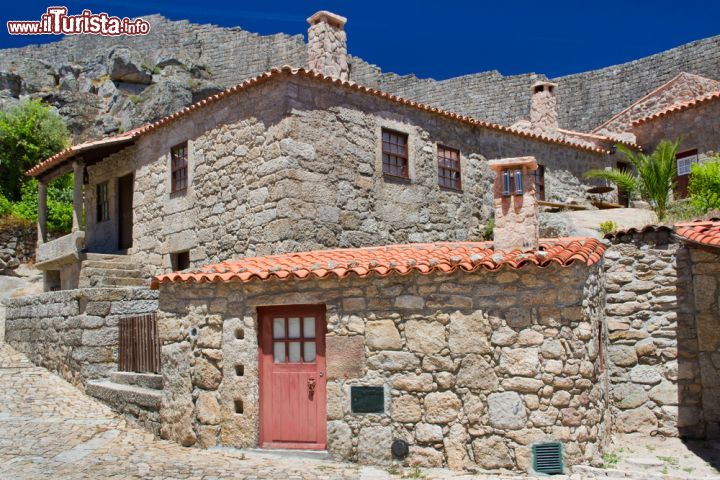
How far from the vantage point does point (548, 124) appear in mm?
19781

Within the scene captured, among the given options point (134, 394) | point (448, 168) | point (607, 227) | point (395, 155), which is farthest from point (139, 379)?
point (607, 227)

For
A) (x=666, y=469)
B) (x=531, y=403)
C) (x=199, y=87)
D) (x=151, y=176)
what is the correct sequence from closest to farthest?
(x=531, y=403), (x=666, y=469), (x=151, y=176), (x=199, y=87)

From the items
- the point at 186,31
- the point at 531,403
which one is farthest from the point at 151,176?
the point at 186,31

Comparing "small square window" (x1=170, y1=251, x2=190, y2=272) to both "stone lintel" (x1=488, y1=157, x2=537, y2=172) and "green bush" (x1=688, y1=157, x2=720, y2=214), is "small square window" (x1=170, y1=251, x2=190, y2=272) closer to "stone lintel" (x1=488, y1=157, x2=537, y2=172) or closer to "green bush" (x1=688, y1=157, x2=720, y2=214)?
"stone lintel" (x1=488, y1=157, x2=537, y2=172)

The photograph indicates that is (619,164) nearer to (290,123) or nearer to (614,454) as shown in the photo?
(290,123)

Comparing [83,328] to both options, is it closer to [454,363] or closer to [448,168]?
[454,363]

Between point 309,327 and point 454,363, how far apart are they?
179cm

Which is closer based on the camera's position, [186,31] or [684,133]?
[684,133]

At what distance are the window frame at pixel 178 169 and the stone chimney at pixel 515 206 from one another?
7600 millimetres

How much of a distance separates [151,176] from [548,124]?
11.0m

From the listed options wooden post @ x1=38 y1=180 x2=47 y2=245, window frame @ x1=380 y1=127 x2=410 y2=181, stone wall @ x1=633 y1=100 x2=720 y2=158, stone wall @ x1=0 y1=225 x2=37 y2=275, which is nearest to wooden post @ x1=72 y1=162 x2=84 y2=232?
wooden post @ x1=38 y1=180 x2=47 y2=245

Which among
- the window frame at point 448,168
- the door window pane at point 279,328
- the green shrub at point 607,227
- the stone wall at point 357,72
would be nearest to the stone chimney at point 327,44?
the window frame at point 448,168

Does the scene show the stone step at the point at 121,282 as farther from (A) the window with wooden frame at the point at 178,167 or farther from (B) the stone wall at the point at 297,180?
(A) the window with wooden frame at the point at 178,167

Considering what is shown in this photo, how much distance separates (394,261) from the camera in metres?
7.99
